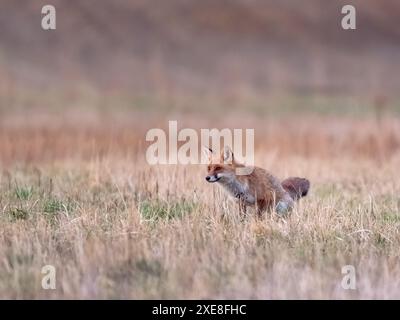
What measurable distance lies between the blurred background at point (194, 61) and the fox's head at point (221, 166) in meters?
21.0

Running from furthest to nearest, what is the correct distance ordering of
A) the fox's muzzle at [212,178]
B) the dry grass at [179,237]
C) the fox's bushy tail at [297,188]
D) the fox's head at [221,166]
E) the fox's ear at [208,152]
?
the fox's bushy tail at [297,188] < the fox's ear at [208,152] < the fox's head at [221,166] < the fox's muzzle at [212,178] < the dry grass at [179,237]

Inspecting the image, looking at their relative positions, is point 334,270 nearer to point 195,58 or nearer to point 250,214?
point 250,214


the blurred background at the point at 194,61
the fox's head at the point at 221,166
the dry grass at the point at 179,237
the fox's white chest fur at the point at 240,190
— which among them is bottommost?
the dry grass at the point at 179,237

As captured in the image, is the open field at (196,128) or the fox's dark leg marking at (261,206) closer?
the open field at (196,128)

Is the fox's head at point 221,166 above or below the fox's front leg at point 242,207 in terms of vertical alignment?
above

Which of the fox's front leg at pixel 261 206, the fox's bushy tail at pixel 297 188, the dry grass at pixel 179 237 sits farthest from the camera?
the fox's bushy tail at pixel 297 188

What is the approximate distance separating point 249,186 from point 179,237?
75.1 inches

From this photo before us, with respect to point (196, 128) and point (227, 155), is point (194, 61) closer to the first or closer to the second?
point (196, 128)

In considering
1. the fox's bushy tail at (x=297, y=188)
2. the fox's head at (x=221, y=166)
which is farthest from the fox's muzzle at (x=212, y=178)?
the fox's bushy tail at (x=297, y=188)

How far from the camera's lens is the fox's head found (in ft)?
39.0

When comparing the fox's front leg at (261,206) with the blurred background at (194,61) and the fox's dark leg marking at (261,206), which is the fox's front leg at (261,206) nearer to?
the fox's dark leg marking at (261,206)

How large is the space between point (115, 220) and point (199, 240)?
56.9 inches

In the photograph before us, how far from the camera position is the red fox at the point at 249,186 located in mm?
11992
